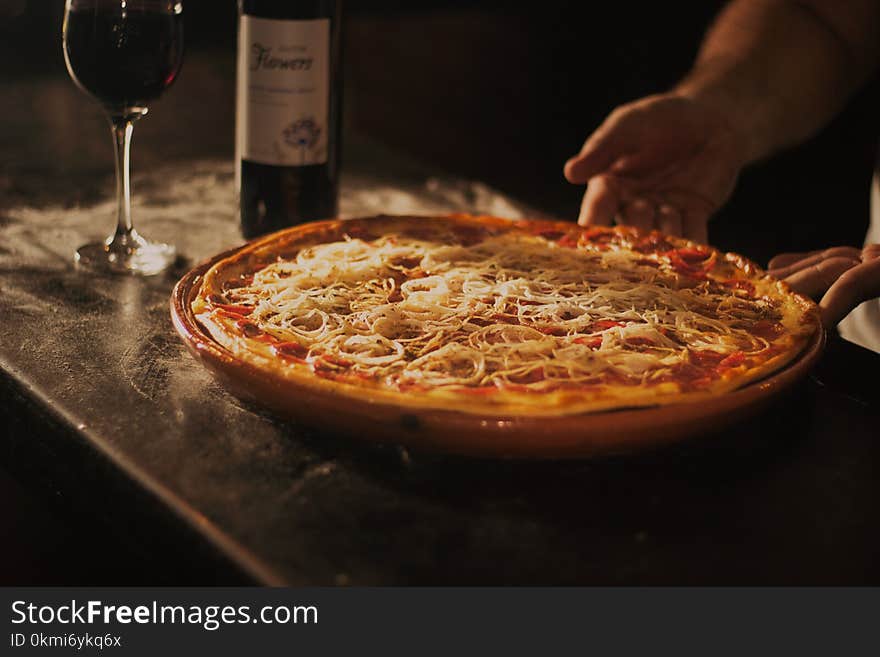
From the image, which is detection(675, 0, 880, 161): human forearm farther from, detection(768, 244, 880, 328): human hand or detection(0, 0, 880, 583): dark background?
detection(768, 244, 880, 328): human hand

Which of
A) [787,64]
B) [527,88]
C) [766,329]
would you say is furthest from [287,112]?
[527,88]

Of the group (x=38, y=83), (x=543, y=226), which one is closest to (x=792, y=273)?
(x=543, y=226)

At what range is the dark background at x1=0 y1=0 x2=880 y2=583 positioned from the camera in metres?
3.08

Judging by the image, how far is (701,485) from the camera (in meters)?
0.95

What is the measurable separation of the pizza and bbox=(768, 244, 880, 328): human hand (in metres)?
0.04

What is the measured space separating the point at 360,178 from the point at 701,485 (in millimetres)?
1369

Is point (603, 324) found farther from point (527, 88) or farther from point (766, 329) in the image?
point (527, 88)

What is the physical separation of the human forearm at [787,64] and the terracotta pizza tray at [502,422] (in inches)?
46.6

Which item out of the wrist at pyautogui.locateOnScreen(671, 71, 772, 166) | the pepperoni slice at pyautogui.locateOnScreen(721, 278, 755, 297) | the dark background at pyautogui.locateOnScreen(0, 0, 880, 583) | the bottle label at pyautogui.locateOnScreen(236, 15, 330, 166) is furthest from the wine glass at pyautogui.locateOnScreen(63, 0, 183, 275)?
the wrist at pyautogui.locateOnScreen(671, 71, 772, 166)

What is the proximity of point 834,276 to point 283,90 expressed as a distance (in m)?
0.86

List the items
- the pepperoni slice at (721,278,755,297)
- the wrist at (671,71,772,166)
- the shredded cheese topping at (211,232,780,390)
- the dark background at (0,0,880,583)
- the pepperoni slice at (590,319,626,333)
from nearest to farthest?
1. the shredded cheese topping at (211,232,780,390)
2. the pepperoni slice at (590,319,626,333)
3. the pepperoni slice at (721,278,755,297)
4. the wrist at (671,71,772,166)
5. the dark background at (0,0,880,583)

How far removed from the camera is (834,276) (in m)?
1.35

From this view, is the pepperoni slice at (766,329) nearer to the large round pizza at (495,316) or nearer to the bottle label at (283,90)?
the large round pizza at (495,316)
